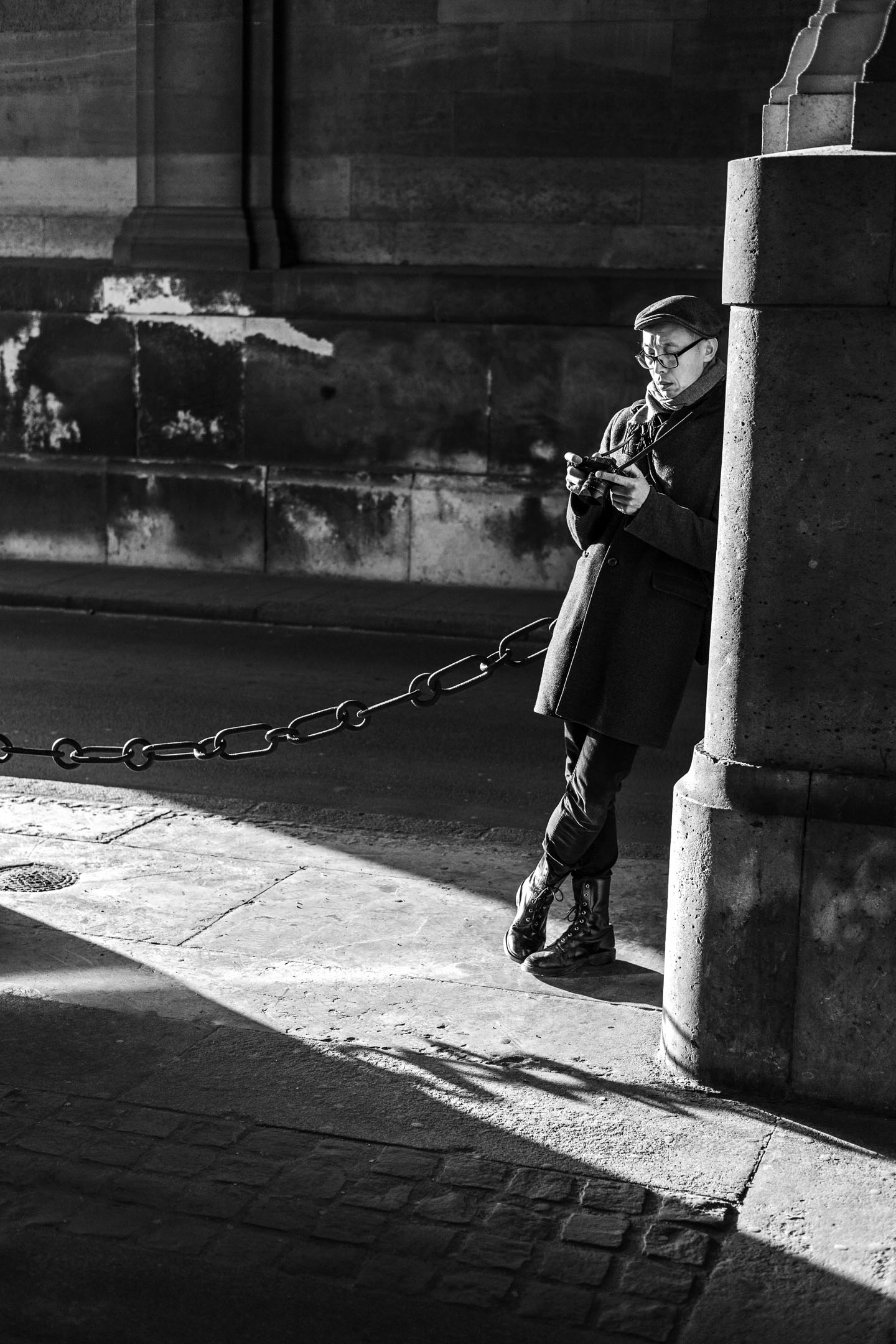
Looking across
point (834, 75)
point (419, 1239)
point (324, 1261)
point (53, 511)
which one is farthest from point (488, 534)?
point (324, 1261)

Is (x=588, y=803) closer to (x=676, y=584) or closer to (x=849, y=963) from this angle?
(x=676, y=584)

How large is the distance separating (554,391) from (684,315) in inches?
343

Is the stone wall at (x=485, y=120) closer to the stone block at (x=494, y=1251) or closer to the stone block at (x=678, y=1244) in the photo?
the stone block at (x=678, y=1244)

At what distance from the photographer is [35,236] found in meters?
15.4

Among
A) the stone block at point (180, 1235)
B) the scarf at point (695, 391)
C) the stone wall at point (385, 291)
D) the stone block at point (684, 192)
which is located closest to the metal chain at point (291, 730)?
the scarf at point (695, 391)

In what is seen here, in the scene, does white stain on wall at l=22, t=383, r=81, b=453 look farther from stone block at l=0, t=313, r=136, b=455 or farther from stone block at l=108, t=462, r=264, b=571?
stone block at l=108, t=462, r=264, b=571

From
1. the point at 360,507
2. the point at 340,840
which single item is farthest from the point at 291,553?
the point at 340,840

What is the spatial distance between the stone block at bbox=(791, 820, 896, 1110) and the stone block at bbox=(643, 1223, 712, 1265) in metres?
0.82

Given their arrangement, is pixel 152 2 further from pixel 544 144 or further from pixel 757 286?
pixel 757 286

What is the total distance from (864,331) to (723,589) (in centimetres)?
75

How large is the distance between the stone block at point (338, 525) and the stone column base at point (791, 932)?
9.41 metres

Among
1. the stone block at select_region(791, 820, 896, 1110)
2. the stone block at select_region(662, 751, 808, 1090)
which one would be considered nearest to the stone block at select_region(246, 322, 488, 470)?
the stone block at select_region(662, 751, 808, 1090)

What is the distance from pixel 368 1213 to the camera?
3.98 m

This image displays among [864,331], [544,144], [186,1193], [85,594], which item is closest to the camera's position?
[186,1193]
